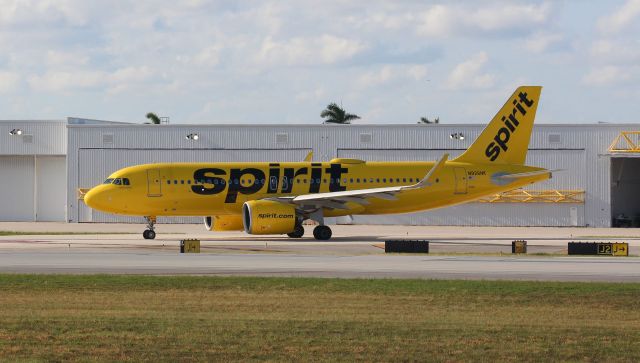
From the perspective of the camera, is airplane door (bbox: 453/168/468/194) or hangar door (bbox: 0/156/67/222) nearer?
airplane door (bbox: 453/168/468/194)

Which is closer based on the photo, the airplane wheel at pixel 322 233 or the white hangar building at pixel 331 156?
the airplane wheel at pixel 322 233

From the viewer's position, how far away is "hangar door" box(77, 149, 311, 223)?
235ft

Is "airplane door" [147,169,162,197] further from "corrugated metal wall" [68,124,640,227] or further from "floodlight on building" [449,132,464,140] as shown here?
"floodlight on building" [449,132,464,140]

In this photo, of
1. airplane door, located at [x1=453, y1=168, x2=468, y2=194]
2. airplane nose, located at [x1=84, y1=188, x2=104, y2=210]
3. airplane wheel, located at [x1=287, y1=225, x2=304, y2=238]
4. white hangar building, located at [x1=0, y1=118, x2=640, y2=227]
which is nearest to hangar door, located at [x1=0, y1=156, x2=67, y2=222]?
white hangar building, located at [x1=0, y1=118, x2=640, y2=227]

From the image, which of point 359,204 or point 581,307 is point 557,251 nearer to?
point 359,204

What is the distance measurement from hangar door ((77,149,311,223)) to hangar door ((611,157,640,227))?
22.1m

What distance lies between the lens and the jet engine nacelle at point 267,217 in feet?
161

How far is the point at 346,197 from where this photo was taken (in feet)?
167

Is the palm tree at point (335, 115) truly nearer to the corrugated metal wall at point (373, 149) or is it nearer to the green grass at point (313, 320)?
the corrugated metal wall at point (373, 149)

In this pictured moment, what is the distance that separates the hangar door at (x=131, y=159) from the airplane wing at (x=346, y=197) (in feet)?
63.3

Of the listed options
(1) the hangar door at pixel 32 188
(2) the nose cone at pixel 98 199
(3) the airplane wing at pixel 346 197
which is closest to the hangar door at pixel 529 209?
(3) the airplane wing at pixel 346 197

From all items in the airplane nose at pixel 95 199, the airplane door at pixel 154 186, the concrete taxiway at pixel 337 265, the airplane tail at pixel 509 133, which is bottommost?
the concrete taxiway at pixel 337 265

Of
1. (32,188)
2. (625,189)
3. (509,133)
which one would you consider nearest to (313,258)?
(509,133)

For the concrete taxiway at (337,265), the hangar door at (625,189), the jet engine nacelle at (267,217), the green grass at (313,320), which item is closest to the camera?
the green grass at (313,320)
